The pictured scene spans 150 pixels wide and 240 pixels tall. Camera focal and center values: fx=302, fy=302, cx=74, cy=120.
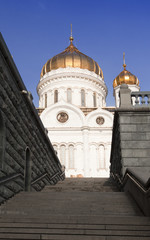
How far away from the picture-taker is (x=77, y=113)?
3147cm

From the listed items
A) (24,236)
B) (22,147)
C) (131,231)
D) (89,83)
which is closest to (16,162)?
(22,147)

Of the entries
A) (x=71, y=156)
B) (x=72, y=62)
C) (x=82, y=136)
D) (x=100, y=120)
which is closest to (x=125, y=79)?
(x=72, y=62)

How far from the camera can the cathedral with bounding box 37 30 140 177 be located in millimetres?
29016

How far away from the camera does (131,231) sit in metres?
5.07

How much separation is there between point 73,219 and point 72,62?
33887 mm

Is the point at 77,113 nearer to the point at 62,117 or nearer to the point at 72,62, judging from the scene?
the point at 62,117

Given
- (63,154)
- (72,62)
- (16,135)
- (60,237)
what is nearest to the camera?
(60,237)

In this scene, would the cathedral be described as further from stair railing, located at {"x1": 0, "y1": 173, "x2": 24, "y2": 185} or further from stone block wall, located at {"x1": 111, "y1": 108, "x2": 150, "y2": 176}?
stair railing, located at {"x1": 0, "y1": 173, "x2": 24, "y2": 185}

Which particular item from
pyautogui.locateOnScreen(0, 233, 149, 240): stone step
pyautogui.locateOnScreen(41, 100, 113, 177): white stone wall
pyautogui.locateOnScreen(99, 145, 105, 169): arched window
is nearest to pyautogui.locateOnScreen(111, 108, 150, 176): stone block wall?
pyautogui.locateOnScreen(0, 233, 149, 240): stone step

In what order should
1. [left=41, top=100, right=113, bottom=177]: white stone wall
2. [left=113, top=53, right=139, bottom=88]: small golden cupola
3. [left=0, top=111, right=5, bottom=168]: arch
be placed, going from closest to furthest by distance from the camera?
[left=0, top=111, right=5, bottom=168]: arch, [left=41, top=100, right=113, bottom=177]: white stone wall, [left=113, top=53, right=139, bottom=88]: small golden cupola

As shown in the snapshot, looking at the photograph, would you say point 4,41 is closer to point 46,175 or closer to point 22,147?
point 22,147

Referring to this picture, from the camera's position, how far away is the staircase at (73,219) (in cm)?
500

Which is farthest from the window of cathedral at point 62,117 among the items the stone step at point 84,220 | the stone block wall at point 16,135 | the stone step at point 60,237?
the stone step at point 60,237

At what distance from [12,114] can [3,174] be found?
6.10ft
